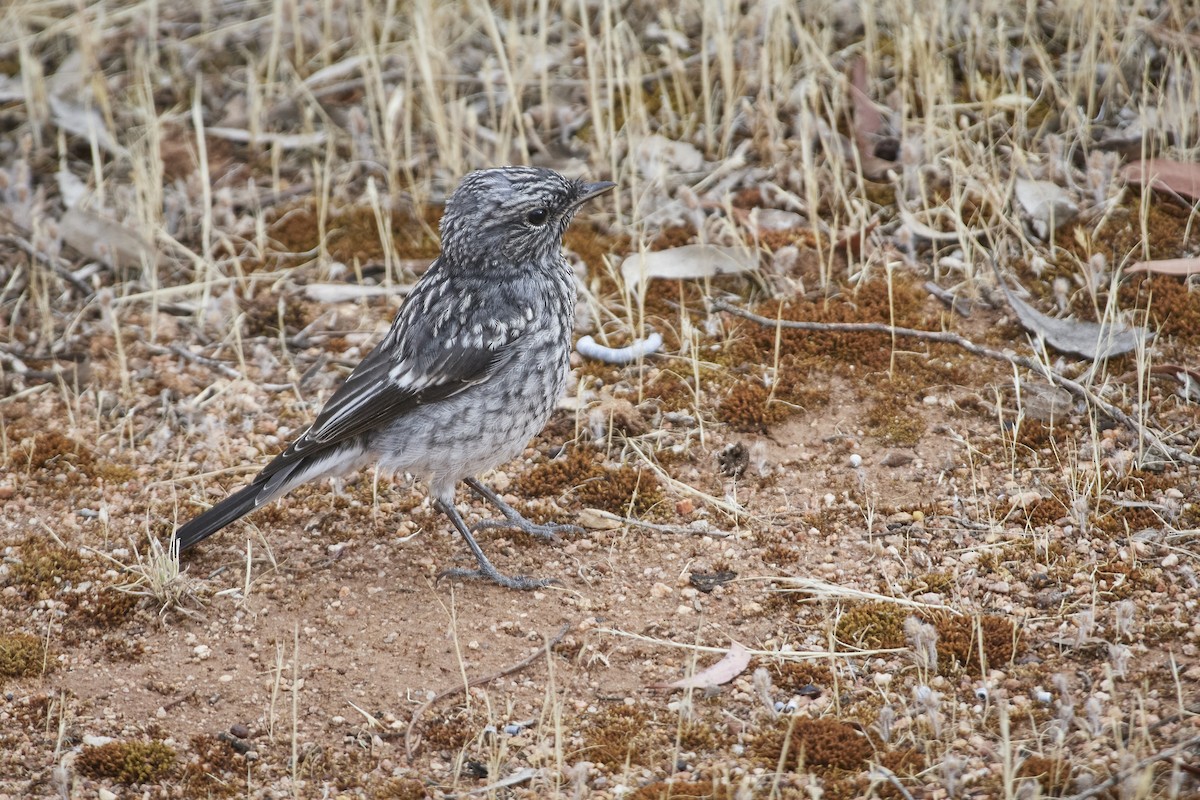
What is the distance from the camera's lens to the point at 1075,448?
18.7 feet

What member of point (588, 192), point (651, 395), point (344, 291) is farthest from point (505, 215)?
point (344, 291)

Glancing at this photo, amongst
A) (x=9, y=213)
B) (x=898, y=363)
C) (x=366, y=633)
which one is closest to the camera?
(x=366, y=633)

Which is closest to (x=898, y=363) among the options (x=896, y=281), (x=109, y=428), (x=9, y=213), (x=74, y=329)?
(x=896, y=281)

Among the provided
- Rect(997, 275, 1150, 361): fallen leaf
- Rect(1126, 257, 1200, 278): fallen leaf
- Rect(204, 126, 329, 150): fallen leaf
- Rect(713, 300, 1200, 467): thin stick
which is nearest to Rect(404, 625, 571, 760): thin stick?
Rect(713, 300, 1200, 467): thin stick

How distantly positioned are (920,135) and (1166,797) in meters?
4.47

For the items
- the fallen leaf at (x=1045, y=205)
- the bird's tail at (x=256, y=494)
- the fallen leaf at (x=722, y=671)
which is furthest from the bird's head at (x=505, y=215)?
the fallen leaf at (x=1045, y=205)

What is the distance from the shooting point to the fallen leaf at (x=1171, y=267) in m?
6.44

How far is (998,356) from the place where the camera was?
6.12 meters

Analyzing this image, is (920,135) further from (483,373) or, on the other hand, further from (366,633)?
(366,633)

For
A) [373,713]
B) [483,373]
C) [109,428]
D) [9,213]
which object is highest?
[9,213]

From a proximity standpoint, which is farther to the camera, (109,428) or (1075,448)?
(109,428)

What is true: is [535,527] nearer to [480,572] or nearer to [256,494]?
[480,572]

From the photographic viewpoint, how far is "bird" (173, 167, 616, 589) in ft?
18.3

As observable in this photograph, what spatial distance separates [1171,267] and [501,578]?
12.3 ft
